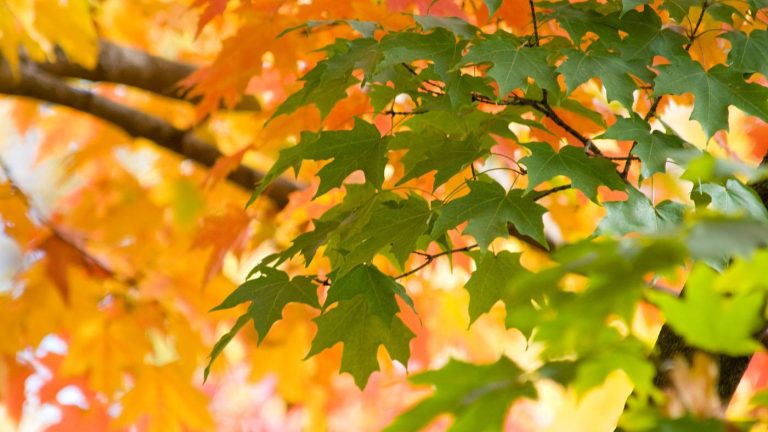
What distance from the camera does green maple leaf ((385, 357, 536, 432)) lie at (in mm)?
607

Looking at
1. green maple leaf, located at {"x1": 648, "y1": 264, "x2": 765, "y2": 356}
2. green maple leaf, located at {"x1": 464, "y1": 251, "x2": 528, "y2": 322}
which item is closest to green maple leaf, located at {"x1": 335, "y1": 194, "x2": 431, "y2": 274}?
green maple leaf, located at {"x1": 464, "y1": 251, "x2": 528, "y2": 322}

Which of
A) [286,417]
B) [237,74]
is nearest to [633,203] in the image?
[237,74]

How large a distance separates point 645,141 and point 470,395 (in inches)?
23.0

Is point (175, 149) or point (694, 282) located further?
point (175, 149)

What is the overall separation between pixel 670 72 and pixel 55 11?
5.44 feet

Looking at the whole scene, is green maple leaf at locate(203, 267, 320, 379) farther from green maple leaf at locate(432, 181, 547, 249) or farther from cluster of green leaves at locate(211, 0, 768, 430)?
green maple leaf at locate(432, 181, 547, 249)

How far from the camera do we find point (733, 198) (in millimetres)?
1054

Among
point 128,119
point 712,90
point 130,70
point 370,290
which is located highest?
point 712,90

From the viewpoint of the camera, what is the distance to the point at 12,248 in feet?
7.85

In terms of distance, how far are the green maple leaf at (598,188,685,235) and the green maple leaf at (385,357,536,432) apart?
41 centimetres

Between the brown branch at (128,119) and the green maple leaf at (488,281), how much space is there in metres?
1.36

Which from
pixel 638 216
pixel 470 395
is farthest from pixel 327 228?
pixel 470 395

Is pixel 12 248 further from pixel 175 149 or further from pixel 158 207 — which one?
pixel 158 207

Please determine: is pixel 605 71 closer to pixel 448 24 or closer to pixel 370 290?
pixel 448 24
